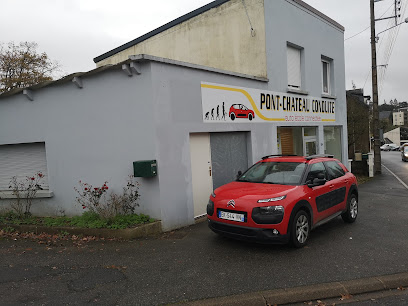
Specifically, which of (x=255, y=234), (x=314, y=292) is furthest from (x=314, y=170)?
(x=314, y=292)

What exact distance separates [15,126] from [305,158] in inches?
303

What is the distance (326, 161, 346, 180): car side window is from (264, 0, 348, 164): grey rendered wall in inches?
133

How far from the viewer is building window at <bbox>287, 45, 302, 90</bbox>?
38.7 ft

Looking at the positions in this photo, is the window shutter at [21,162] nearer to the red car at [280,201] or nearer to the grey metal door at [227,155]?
the grey metal door at [227,155]

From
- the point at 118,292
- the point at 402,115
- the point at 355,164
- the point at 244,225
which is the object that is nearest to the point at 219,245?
the point at 244,225

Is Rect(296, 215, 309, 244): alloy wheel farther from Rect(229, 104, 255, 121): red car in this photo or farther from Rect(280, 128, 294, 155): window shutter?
Rect(280, 128, 294, 155): window shutter

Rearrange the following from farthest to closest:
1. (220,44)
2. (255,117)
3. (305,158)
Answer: (220,44)
(255,117)
(305,158)

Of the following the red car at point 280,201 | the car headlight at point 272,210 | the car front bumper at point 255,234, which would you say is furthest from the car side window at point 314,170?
the car front bumper at point 255,234

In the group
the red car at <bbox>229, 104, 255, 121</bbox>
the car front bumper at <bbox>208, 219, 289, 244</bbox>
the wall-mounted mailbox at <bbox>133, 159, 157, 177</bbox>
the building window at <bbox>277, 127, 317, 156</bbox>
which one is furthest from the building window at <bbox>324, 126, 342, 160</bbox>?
the car front bumper at <bbox>208, 219, 289, 244</bbox>

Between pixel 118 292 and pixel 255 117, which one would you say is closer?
pixel 118 292

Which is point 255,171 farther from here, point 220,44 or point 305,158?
point 220,44

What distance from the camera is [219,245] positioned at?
5.87 meters

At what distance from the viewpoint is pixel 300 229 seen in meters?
5.57

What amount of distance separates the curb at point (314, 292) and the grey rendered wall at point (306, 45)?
6.70 metres
